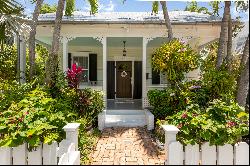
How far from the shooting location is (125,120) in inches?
432

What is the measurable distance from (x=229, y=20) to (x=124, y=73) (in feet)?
23.8

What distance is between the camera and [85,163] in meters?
6.52

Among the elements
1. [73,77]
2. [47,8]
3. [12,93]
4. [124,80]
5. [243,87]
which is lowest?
[12,93]

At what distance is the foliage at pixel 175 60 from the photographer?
33.8 ft

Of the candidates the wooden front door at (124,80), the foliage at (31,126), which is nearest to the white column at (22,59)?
the foliage at (31,126)

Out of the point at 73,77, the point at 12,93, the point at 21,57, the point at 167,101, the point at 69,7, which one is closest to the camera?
the point at 12,93

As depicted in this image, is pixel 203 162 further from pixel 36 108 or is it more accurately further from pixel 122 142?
pixel 36 108

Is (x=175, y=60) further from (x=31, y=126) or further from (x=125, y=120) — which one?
(x=31, y=126)

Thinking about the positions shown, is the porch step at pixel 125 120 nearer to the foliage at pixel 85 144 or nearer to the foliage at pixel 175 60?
the foliage at pixel 85 144

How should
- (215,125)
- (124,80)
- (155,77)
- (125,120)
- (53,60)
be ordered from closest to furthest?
(215,125)
(53,60)
(125,120)
(155,77)
(124,80)

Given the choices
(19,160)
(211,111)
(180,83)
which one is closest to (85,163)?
(19,160)

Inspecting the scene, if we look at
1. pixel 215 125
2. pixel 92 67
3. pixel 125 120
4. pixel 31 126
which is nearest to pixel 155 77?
pixel 92 67

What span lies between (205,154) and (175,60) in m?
5.15

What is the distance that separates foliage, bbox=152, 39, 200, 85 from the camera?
10.3 meters
